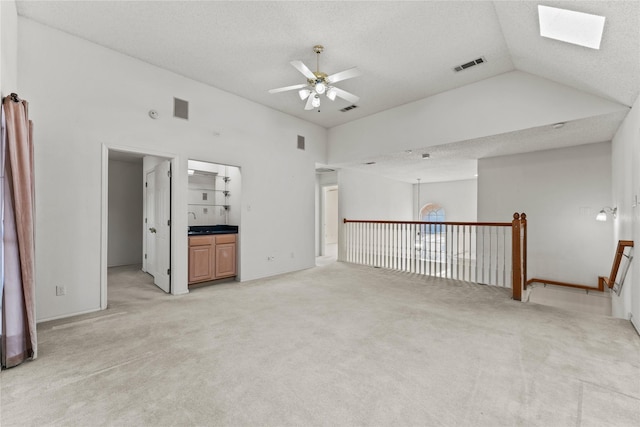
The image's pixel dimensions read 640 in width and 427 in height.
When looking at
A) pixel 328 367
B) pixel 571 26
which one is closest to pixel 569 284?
pixel 571 26

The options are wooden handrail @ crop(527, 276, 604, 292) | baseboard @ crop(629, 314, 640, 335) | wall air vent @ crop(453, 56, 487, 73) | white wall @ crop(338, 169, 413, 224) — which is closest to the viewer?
baseboard @ crop(629, 314, 640, 335)

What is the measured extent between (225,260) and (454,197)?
376 inches

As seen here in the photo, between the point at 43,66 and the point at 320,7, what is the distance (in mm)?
3306

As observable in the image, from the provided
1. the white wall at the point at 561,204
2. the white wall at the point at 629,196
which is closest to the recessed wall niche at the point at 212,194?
the white wall at the point at 629,196

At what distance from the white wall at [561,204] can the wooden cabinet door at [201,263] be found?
6315 millimetres

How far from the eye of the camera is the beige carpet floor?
174 cm

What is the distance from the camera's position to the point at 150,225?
540cm

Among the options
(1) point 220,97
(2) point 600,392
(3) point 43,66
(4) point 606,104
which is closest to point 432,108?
(4) point 606,104

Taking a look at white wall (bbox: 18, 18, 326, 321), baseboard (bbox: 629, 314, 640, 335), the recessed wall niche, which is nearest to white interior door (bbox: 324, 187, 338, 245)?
white wall (bbox: 18, 18, 326, 321)

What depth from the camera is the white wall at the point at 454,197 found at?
10.8m

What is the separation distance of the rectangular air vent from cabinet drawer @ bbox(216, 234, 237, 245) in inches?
81.3

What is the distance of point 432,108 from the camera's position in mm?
5156

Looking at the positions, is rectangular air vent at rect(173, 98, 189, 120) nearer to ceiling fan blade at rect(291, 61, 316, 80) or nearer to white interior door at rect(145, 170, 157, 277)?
white interior door at rect(145, 170, 157, 277)

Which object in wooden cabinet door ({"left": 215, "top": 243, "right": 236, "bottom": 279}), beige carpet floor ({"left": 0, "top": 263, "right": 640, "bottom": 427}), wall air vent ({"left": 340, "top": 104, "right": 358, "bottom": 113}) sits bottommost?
beige carpet floor ({"left": 0, "top": 263, "right": 640, "bottom": 427})
